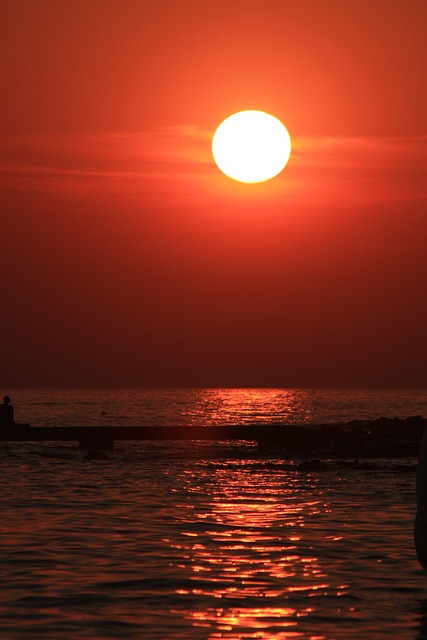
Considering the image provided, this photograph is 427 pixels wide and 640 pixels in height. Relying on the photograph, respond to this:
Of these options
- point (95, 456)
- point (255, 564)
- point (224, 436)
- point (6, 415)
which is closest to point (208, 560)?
point (255, 564)

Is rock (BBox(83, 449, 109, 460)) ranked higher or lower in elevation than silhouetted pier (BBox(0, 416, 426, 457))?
lower

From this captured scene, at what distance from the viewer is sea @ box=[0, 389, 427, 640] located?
14.6 m

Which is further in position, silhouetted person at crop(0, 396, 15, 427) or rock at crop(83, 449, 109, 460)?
silhouetted person at crop(0, 396, 15, 427)

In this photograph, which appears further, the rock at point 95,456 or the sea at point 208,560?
the rock at point 95,456

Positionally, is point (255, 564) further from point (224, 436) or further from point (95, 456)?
point (224, 436)

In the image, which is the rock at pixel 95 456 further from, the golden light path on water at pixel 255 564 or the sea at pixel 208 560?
the golden light path on water at pixel 255 564

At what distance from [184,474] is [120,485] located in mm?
5700

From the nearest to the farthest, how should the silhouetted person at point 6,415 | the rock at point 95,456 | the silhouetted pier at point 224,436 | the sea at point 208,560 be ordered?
the sea at point 208,560, the rock at point 95,456, the silhouetted pier at point 224,436, the silhouetted person at point 6,415

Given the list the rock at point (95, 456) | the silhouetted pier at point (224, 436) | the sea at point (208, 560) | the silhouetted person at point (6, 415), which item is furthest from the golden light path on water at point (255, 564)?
the silhouetted person at point (6, 415)

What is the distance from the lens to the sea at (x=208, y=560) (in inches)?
573

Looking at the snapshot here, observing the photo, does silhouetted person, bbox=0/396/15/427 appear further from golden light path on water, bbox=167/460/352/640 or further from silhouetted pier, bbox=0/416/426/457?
golden light path on water, bbox=167/460/352/640

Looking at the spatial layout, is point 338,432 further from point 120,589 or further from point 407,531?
point 120,589

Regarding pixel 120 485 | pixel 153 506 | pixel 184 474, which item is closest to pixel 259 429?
pixel 184 474

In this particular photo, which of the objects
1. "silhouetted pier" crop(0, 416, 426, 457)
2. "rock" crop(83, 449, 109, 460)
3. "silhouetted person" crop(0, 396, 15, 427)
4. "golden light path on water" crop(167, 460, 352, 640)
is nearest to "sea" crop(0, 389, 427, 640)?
"golden light path on water" crop(167, 460, 352, 640)
